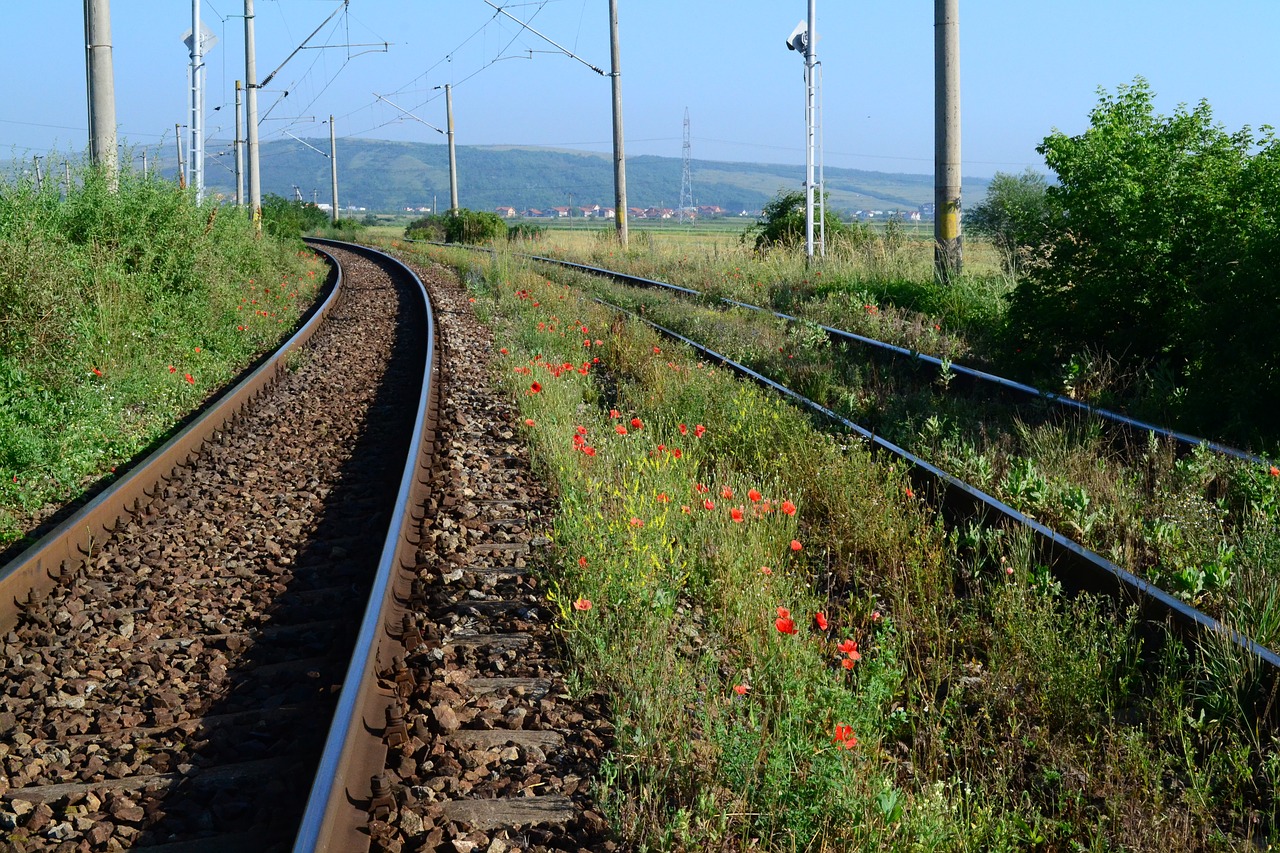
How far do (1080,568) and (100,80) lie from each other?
473 inches

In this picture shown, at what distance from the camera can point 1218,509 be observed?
5.64 m

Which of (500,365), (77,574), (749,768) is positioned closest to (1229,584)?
(749,768)

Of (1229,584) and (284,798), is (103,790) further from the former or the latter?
(1229,584)

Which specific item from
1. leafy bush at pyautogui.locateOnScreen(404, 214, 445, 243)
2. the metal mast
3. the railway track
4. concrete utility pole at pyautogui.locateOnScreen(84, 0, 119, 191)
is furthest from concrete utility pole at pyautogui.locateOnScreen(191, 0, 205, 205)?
leafy bush at pyautogui.locateOnScreen(404, 214, 445, 243)

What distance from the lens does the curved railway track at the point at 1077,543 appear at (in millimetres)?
3844

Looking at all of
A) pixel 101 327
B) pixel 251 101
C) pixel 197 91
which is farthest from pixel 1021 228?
pixel 251 101

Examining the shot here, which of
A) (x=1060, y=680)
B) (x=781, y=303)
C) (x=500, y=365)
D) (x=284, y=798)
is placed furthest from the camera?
(x=781, y=303)

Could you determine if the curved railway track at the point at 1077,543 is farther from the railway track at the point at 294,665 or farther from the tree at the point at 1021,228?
the railway track at the point at 294,665

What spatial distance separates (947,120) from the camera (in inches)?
543

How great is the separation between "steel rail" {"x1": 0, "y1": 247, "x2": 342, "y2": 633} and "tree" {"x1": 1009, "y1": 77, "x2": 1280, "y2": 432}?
6.96m

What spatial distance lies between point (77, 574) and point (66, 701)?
5.24ft

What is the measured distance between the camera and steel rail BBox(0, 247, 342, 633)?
5.18 meters

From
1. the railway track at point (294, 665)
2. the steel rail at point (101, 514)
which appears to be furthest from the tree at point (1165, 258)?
the steel rail at point (101, 514)

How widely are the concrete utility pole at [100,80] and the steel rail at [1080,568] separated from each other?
9832mm
